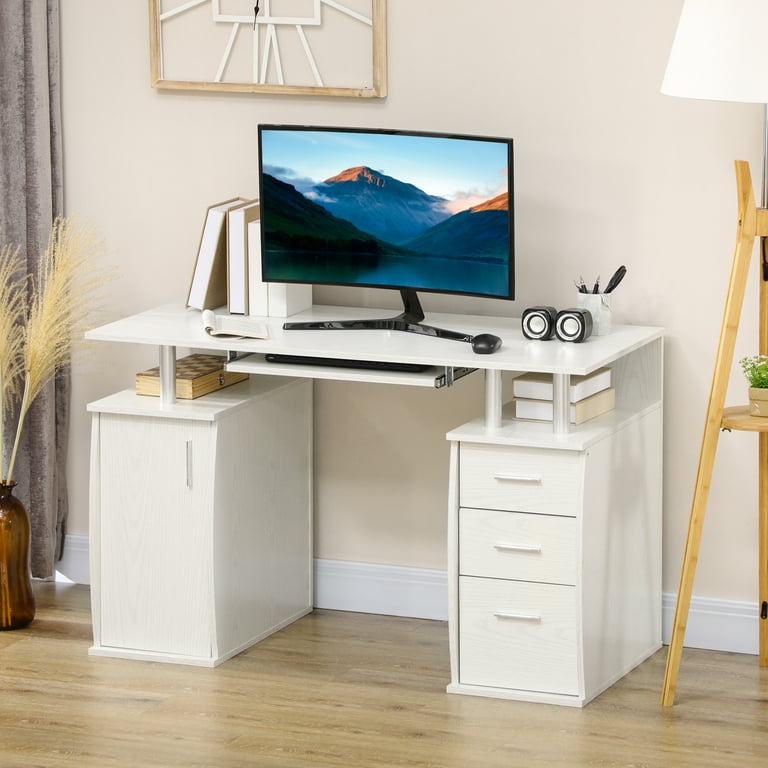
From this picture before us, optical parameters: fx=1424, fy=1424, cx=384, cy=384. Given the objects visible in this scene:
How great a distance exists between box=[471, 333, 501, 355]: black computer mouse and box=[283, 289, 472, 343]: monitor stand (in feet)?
0.67

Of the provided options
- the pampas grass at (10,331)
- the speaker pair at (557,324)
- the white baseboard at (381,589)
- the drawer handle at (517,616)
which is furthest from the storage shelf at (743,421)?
the pampas grass at (10,331)

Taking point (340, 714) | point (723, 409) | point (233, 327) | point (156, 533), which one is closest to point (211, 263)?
point (233, 327)

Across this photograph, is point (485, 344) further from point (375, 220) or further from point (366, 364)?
point (375, 220)

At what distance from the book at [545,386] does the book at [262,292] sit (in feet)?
2.19

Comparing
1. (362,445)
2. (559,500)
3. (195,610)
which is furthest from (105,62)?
(559,500)

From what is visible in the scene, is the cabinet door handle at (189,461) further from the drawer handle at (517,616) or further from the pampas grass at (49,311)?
the drawer handle at (517,616)

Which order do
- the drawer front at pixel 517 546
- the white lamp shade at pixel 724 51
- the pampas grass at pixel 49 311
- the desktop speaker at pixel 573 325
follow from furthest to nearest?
the pampas grass at pixel 49 311 < the desktop speaker at pixel 573 325 < the drawer front at pixel 517 546 < the white lamp shade at pixel 724 51

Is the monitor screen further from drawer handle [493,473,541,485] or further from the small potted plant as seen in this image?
the small potted plant

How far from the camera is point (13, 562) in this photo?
3648 millimetres

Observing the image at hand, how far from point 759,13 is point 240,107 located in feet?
4.73

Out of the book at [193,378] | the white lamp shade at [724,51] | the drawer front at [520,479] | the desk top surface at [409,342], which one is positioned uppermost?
the white lamp shade at [724,51]

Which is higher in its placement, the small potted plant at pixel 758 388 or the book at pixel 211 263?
the book at pixel 211 263

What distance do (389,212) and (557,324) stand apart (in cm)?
48

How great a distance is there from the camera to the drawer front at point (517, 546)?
3.11 meters
